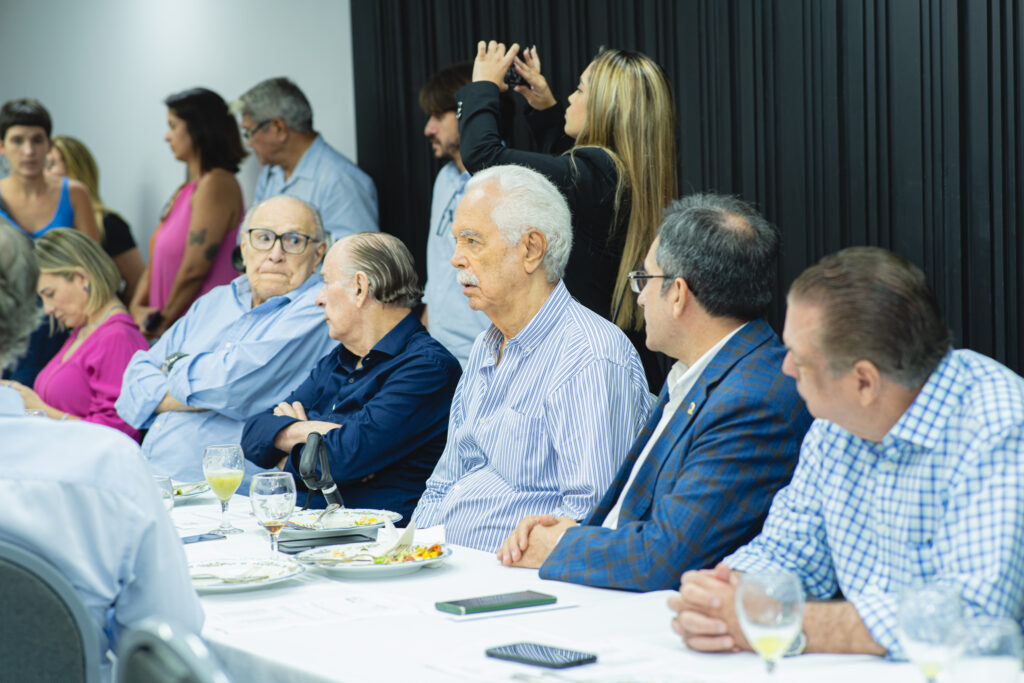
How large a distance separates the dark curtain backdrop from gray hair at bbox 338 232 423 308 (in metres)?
1.10

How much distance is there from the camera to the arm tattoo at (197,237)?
208 inches

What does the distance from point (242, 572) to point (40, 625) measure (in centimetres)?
62

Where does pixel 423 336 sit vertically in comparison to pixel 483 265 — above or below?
below

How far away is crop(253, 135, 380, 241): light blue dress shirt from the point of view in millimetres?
4777

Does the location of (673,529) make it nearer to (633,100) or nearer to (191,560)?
(191,560)

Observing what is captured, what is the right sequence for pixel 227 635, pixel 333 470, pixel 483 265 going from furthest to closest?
pixel 333 470 → pixel 483 265 → pixel 227 635

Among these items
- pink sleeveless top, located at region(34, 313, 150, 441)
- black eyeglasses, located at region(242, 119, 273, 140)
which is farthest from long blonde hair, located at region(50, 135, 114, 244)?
→ pink sleeveless top, located at region(34, 313, 150, 441)

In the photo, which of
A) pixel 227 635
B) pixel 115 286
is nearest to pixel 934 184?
pixel 227 635

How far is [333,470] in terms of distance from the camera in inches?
113

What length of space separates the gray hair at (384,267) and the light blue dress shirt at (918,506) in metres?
1.59

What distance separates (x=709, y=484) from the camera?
193 centimetres

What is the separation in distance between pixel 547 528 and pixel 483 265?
735 millimetres

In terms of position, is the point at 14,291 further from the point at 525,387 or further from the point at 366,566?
the point at 525,387

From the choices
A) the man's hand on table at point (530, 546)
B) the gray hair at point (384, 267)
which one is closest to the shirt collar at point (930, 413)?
the man's hand on table at point (530, 546)
